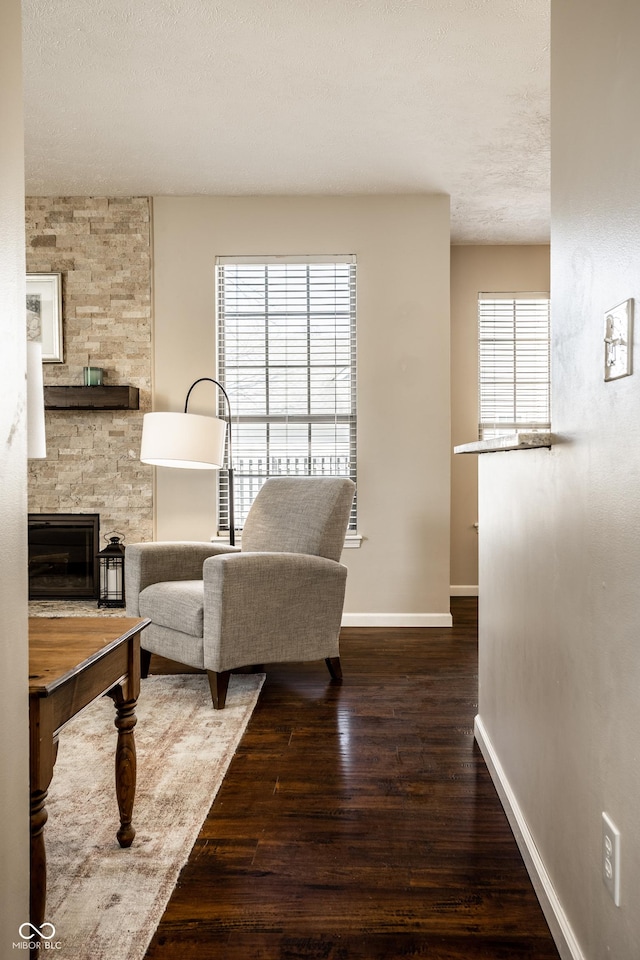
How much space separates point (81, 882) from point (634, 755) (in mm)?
1352

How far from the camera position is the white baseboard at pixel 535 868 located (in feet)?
4.58

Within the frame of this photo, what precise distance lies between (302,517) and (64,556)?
211cm

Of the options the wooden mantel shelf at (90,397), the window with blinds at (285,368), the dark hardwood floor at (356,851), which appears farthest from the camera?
the window with blinds at (285,368)

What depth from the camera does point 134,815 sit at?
2.04 metres

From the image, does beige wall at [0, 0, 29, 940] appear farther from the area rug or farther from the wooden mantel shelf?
the wooden mantel shelf

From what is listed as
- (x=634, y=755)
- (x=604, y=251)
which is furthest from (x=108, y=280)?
(x=634, y=755)

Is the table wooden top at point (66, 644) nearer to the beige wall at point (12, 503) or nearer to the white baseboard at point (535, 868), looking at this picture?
Answer: the beige wall at point (12, 503)

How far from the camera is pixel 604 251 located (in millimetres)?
1254

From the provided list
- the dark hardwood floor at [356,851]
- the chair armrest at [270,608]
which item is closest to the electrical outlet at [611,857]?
the dark hardwood floor at [356,851]

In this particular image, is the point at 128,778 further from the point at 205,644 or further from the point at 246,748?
the point at 205,644

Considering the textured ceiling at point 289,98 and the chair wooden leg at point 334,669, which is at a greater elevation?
the textured ceiling at point 289,98

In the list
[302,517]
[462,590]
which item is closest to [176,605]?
[302,517]

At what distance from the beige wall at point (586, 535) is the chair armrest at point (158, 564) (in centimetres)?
212

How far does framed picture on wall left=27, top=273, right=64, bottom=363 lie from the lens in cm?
471
